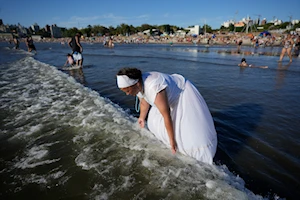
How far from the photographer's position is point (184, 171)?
2678 mm

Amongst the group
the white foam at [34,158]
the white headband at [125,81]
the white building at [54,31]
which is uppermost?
the white building at [54,31]

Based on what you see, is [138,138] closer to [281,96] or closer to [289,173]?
[289,173]

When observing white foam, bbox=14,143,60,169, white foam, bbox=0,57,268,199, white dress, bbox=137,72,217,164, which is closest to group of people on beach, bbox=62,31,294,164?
white dress, bbox=137,72,217,164

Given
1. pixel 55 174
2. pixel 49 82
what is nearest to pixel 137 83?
pixel 55 174

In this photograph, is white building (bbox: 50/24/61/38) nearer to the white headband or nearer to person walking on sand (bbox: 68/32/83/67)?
person walking on sand (bbox: 68/32/83/67)

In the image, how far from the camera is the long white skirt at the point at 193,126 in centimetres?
260

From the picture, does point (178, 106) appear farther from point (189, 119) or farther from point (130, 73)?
point (130, 73)

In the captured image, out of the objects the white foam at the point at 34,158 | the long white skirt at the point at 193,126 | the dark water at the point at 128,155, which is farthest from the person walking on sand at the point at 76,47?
the long white skirt at the point at 193,126

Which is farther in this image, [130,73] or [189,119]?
[189,119]

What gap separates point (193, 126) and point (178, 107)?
351 mm

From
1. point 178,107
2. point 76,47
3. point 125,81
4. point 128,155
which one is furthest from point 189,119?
point 76,47

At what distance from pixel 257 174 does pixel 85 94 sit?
228 inches

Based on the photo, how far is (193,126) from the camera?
2.60 meters

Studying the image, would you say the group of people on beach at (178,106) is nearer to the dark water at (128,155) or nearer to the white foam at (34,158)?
the dark water at (128,155)
